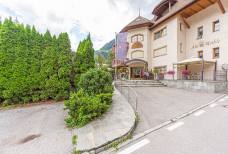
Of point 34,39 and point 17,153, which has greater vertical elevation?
point 34,39

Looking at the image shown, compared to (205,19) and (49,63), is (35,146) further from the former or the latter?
(205,19)

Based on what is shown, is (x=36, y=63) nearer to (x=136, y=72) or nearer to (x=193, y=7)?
(x=136, y=72)

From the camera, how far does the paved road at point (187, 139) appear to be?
11.1 feet

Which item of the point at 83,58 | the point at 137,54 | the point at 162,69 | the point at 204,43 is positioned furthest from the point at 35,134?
the point at 137,54

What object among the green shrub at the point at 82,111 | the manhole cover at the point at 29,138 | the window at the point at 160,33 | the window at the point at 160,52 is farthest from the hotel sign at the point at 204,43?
the manhole cover at the point at 29,138

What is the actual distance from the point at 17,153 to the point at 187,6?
18.1m

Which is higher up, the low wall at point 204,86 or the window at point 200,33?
the window at point 200,33

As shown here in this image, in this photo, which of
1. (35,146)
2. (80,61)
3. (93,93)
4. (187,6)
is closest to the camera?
(35,146)

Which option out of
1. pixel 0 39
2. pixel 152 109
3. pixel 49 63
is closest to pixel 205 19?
pixel 152 109

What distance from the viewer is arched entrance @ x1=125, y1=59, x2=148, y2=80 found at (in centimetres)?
2061

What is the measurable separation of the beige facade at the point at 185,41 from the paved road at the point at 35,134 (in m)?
13.3

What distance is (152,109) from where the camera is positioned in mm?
6840

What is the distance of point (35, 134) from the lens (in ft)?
15.1

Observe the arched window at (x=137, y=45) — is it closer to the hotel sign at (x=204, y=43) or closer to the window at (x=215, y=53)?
the hotel sign at (x=204, y=43)
